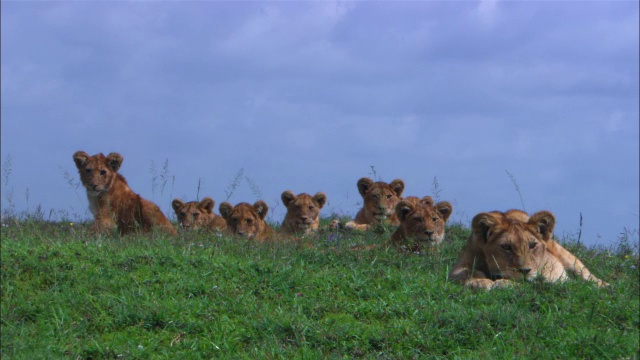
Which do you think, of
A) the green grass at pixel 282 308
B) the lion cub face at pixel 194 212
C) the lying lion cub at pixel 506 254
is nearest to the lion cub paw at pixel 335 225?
the lion cub face at pixel 194 212

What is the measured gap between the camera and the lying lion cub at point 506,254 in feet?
28.3

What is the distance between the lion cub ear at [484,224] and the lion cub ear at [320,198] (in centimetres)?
628

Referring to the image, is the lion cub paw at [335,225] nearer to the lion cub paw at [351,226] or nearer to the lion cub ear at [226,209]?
the lion cub paw at [351,226]

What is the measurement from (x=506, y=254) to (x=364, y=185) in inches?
308

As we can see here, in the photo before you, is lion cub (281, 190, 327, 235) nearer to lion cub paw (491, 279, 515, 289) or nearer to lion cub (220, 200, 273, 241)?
lion cub (220, 200, 273, 241)

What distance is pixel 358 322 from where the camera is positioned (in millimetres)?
7621

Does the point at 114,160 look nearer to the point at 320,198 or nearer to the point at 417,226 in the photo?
the point at 320,198

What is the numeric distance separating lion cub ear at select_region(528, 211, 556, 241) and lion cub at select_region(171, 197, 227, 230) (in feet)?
22.6

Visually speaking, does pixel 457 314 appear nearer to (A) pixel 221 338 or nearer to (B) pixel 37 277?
(A) pixel 221 338

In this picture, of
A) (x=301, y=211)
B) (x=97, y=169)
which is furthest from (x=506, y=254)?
(x=97, y=169)

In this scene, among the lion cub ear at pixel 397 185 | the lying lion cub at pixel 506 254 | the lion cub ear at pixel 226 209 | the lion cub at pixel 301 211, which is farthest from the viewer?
the lion cub ear at pixel 397 185

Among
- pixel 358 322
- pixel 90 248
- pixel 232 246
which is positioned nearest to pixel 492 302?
pixel 358 322

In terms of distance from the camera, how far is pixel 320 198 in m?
15.2

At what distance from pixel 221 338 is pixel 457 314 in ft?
6.38
